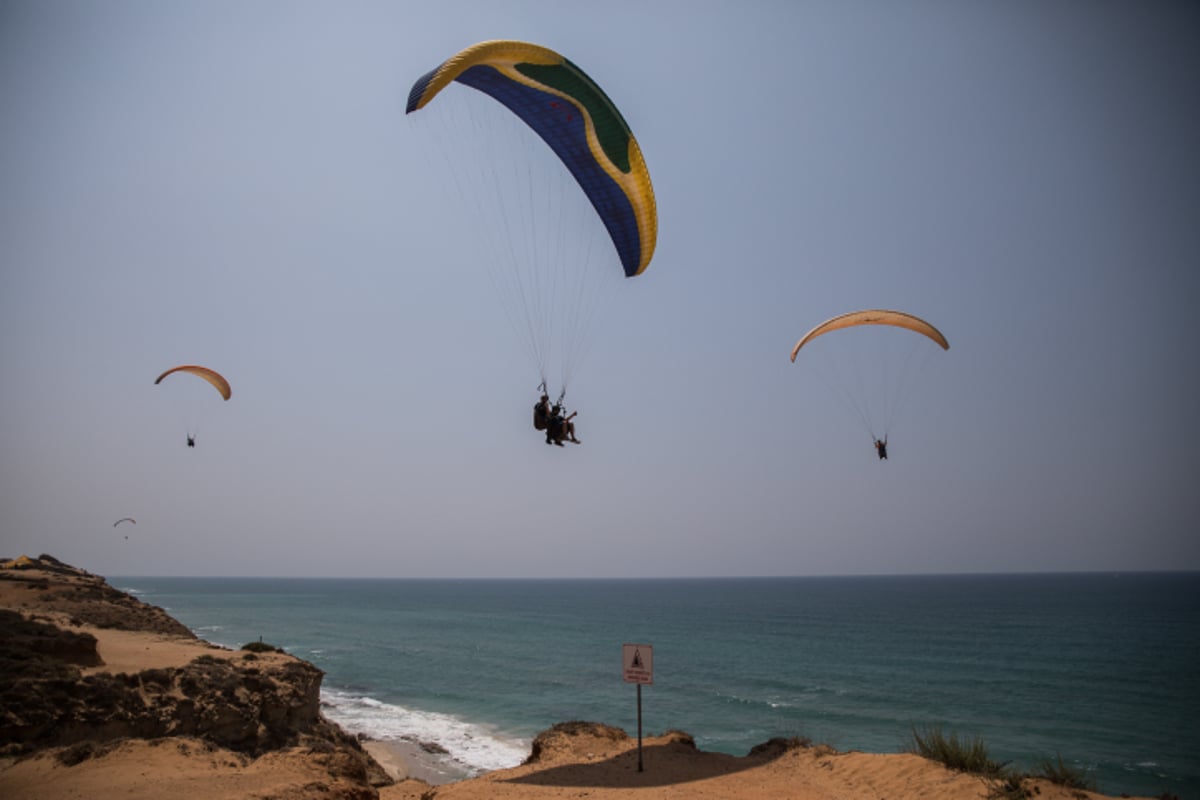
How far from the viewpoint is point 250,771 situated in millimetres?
8797

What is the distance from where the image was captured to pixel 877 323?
51.1ft

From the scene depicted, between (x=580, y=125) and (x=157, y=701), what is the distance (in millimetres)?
13635

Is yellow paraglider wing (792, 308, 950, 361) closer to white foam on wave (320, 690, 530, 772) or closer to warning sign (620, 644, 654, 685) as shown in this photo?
warning sign (620, 644, 654, 685)

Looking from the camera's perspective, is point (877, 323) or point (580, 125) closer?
point (580, 125)

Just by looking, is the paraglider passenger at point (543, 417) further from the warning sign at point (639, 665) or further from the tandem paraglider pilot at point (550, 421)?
the warning sign at point (639, 665)

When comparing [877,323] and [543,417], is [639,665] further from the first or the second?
[877,323]

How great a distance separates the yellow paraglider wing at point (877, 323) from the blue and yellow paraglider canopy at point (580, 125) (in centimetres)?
535

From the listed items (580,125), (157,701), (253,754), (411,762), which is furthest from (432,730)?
(580,125)

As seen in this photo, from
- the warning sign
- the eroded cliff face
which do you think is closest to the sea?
the warning sign

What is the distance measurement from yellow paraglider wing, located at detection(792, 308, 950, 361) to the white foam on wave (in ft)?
56.1

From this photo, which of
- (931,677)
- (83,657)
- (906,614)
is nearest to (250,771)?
(83,657)

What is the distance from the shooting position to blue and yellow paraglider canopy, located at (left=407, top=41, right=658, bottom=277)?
1099 cm

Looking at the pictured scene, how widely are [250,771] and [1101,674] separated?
49.3 meters

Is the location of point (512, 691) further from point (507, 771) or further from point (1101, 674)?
point (1101, 674)
